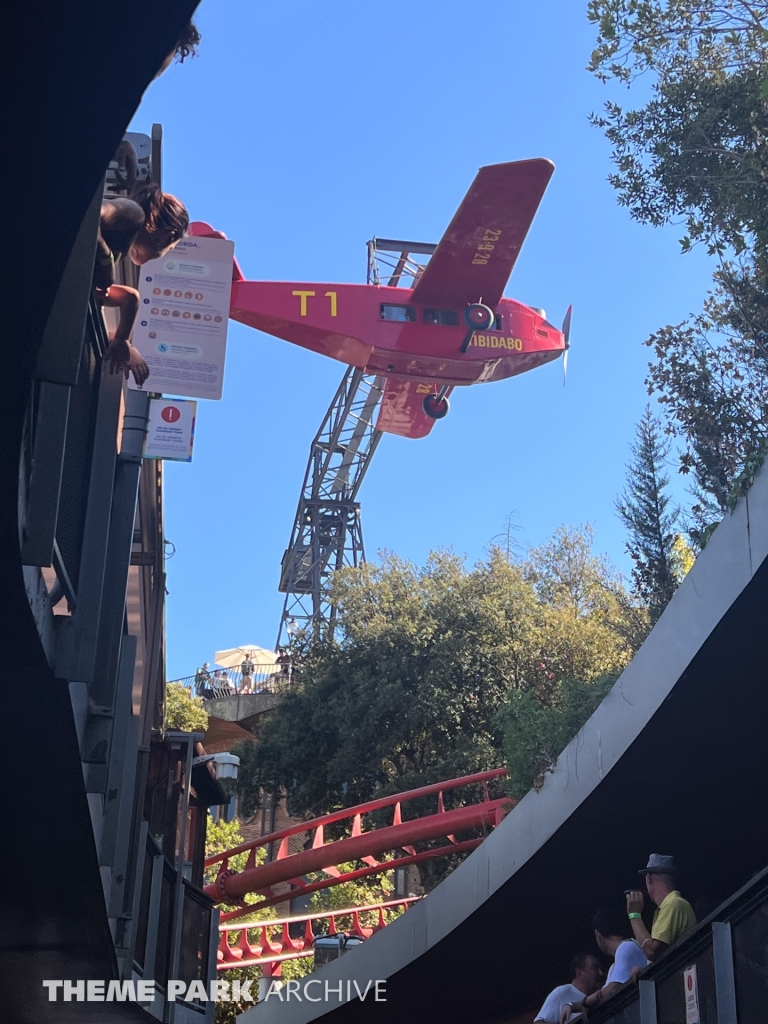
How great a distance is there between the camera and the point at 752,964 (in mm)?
4352

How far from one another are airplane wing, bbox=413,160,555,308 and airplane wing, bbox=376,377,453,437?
9.09 ft

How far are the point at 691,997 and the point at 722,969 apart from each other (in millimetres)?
403

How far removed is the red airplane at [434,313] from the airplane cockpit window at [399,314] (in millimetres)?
20

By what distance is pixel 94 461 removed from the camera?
4980 mm

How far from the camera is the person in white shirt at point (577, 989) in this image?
21.3 feet

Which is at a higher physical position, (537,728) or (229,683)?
(229,683)

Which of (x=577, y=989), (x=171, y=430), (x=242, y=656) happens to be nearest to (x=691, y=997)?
(x=577, y=989)

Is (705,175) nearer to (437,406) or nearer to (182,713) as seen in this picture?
(437,406)

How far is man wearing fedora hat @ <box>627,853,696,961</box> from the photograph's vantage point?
581 cm

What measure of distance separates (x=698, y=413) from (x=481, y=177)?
7487 millimetres

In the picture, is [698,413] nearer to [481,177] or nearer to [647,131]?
[647,131]

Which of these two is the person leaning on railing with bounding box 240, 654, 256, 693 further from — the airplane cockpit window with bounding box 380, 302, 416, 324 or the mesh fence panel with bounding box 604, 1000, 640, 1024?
the mesh fence panel with bounding box 604, 1000, 640, 1024

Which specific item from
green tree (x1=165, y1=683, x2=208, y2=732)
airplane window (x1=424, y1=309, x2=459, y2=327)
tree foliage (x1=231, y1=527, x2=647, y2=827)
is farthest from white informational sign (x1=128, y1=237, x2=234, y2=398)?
green tree (x1=165, y1=683, x2=208, y2=732)

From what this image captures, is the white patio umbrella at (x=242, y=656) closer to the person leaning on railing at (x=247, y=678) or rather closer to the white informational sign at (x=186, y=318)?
the person leaning on railing at (x=247, y=678)
